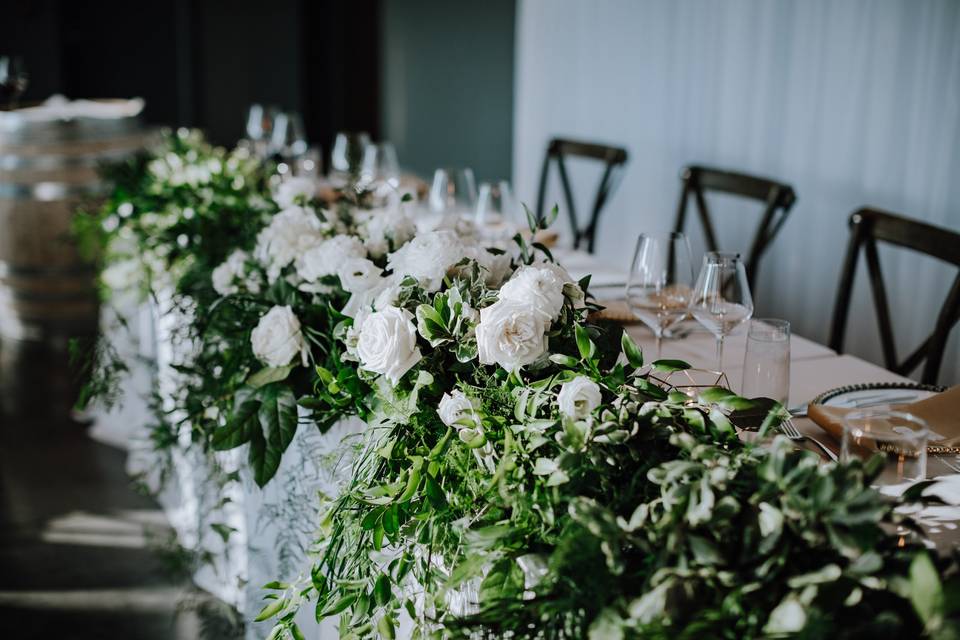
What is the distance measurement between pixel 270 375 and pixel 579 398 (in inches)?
25.3

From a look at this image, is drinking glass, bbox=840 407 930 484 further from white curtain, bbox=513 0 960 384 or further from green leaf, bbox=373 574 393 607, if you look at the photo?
white curtain, bbox=513 0 960 384

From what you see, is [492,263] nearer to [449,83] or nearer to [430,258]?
[430,258]

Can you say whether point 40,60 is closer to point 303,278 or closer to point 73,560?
point 73,560

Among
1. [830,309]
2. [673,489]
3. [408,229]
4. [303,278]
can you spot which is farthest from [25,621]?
[830,309]

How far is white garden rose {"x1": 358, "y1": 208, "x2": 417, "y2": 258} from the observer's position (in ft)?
5.30

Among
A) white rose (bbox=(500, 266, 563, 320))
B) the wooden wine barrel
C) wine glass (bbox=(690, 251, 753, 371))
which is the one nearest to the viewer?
white rose (bbox=(500, 266, 563, 320))

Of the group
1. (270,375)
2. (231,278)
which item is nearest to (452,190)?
(231,278)

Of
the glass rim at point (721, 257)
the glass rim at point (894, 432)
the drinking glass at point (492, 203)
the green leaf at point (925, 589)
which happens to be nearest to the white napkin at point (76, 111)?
the drinking glass at point (492, 203)

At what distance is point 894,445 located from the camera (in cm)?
93

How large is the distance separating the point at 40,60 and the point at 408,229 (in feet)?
17.6

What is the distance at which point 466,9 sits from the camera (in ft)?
20.2

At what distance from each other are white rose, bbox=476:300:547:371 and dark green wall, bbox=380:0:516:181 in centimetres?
517

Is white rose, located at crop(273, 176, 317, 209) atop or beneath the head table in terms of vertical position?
atop

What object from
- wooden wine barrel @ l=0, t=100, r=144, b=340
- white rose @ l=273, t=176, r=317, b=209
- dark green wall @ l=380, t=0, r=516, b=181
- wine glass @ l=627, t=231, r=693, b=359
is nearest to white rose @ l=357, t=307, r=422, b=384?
wine glass @ l=627, t=231, r=693, b=359
